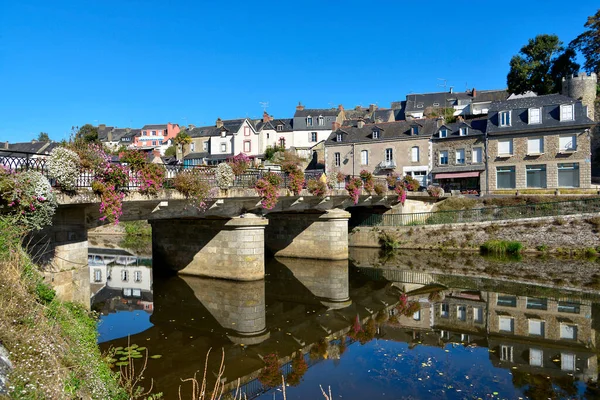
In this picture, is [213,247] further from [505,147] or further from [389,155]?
[505,147]

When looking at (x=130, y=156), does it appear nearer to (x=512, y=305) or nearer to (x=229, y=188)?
(x=229, y=188)

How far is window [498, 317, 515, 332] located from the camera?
461 inches

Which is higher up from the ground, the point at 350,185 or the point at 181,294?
the point at 350,185

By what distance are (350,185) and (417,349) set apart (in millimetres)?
12463

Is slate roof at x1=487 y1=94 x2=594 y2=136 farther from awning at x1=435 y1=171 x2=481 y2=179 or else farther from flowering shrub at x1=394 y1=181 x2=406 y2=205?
flowering shrub at x1=394 y1=181 x2=406 y2=205

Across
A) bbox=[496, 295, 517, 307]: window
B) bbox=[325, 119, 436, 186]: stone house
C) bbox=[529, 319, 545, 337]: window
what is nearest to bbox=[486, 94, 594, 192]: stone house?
bbox=[325, 119, 436, 186]: stone house

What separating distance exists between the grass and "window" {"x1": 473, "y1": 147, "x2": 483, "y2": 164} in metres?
11.9

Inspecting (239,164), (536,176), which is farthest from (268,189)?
(536,176)

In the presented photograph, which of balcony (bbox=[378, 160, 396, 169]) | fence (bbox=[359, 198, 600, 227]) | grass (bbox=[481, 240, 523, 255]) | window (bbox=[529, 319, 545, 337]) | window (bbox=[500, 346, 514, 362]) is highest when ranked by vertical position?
balcony (bbox=[378, 160, 396, 169])

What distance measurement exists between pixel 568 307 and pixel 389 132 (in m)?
27.7

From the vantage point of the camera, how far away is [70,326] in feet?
25.5

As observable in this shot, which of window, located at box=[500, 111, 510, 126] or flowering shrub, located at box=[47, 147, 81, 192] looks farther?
window, located at box=[500, 111, 510, 126]

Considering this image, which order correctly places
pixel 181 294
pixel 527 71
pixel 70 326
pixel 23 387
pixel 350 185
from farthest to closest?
pixel 527 71
pixel 350 185
pixel 181 294
pixel 70 326
pixel 23 387

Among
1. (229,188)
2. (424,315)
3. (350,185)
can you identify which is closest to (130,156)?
(229,188)
